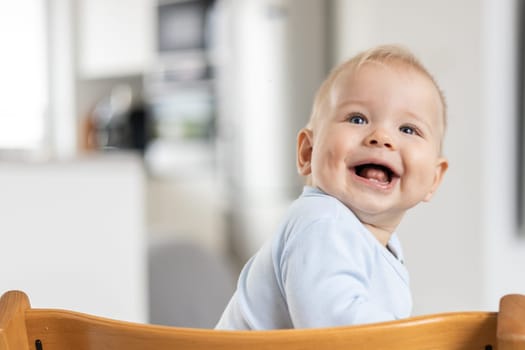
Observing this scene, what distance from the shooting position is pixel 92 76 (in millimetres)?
3580

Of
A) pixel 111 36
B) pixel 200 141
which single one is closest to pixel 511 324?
pixel 111 36

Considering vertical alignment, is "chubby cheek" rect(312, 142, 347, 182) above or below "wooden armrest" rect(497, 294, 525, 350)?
above

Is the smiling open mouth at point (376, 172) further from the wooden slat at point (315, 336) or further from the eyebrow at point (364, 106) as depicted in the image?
the wooden slat at point (315, 336)

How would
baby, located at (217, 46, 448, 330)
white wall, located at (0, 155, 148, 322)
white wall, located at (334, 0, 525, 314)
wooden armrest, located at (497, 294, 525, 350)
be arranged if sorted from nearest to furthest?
wooden armrest, located at (497, 294, 525, 350) < baby, located at (217, 46, 448, 330) < white wall, located at (0, 155, 148, 322) < white wall, located at (334, 0, 525, 314)

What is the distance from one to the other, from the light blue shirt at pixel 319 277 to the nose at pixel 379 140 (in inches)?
1.9

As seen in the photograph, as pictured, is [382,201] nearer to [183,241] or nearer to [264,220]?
[183,241]

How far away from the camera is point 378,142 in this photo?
0.54 meters

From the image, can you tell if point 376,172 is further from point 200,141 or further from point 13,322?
point 200,141

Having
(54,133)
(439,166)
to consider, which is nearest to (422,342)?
(439,166)

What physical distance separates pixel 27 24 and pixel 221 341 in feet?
7.95

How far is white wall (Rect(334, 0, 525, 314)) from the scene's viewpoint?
2.25 meters

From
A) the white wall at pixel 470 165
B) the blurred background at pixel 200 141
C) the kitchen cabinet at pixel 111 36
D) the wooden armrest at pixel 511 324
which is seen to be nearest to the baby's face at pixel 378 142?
the wooden armrest at pixel 511 324

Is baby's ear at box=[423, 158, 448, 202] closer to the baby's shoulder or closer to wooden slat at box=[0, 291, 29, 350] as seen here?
the baby's shoulder

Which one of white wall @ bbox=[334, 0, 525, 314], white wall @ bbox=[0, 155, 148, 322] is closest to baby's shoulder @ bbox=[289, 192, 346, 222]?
white wall @ bbox=[0, 155, 148, 322]
